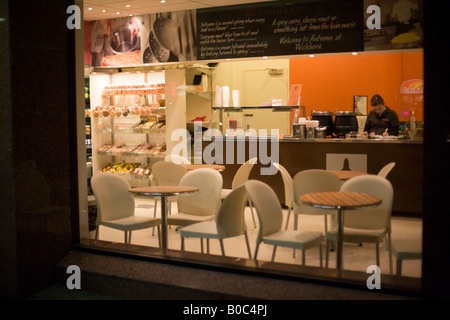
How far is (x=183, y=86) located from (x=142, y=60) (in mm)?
827

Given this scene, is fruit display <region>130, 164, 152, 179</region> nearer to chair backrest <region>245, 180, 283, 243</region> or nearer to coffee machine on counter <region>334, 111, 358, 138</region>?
coffee machine on counter <region>334, 111, 358, 138</region>

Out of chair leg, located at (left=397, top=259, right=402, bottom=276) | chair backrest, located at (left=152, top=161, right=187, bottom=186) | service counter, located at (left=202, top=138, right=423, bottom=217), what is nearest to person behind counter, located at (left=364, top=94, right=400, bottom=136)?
service counter, located at (left=202, top=138, right=423, bottom=217)

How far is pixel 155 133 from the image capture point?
8695mm

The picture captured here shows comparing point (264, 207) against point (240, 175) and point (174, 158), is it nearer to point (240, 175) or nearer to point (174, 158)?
point (240, 175)

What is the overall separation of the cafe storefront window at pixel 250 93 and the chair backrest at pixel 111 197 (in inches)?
26.3

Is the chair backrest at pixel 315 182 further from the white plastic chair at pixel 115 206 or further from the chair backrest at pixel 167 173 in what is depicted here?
the chair backrest at pixel 167 173

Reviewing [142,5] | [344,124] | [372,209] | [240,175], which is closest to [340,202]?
[372,209]

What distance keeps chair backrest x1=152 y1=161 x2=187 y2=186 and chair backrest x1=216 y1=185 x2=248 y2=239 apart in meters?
1.71

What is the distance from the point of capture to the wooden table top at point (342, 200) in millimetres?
3729

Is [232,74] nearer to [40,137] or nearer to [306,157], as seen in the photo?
[306,157]

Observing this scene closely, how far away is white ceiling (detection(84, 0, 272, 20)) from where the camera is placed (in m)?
7.49

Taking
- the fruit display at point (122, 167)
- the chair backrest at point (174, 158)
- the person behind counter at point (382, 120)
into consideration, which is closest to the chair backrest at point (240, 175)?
the chair backrest at point (174, 158)

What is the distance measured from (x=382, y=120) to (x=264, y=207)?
13.5ft
